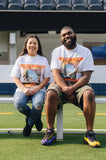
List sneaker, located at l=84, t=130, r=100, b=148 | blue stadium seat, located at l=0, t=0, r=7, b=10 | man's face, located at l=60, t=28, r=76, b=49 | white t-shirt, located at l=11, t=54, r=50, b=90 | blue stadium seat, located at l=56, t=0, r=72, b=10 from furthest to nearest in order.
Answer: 1. blue stadium seat, located at l=0, t=0, r=7, b=10
2. blue stadium seat, located at l=56, t=0, r=72, b=10
3. white t-shirt, located at l=11, t=54, r=50, b=90
4. man's face, located at l=60, t=28, r=76, b=49
5. sneaker, located at l=84, t=130, r=100, b=148

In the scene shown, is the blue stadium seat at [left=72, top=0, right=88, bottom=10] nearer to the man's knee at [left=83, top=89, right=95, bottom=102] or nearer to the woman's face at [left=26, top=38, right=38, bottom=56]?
the woman's face at [left=26, top=38, right=38, bottom=56]

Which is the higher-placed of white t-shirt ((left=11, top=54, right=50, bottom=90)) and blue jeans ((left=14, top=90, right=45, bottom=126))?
white t-shirt ((left=11, top=54, right=50, bottom=90))

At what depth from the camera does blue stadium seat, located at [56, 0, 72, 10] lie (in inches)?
752

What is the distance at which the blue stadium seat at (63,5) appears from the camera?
19109 mm

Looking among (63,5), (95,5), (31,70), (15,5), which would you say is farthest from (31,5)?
(31,70)

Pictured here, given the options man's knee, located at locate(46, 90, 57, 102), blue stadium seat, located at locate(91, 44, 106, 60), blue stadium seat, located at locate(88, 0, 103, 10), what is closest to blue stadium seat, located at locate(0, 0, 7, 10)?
blue stadium seat, located at locate(88, 0, 103, 10)

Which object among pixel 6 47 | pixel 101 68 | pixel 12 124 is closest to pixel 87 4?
pixel 6 47

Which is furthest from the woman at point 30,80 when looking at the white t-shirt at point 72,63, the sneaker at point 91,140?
the sneaker at point 91,140

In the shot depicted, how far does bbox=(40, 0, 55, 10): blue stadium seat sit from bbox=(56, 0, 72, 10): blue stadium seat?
30 cm

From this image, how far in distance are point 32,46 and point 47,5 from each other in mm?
15528

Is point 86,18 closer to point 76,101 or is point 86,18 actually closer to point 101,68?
point 101,68

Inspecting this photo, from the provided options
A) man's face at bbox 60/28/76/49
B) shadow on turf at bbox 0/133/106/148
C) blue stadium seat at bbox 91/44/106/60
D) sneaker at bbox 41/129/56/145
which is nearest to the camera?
sneaker at bbox 41/129/56/145

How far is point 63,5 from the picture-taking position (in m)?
19.2

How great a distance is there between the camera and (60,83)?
385cm
